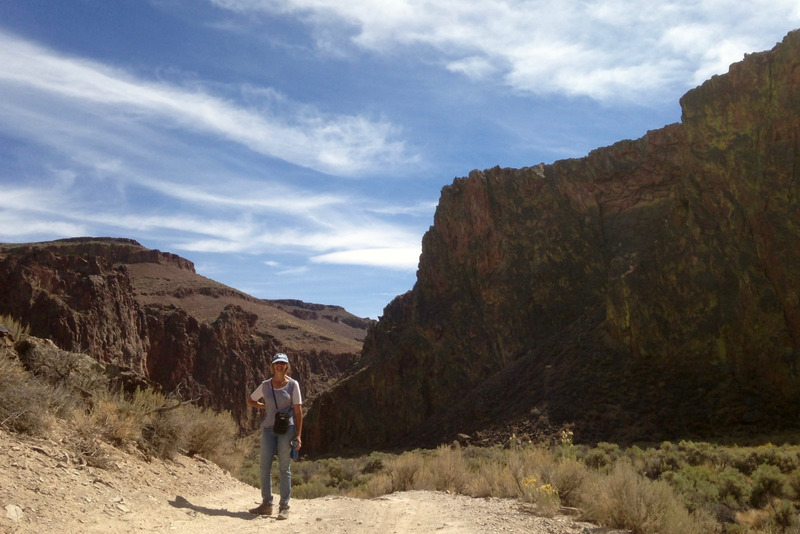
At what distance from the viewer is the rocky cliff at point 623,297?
2984 cm

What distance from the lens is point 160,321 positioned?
7738cm

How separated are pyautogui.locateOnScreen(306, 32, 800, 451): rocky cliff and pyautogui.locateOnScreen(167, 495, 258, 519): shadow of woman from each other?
24.3 m

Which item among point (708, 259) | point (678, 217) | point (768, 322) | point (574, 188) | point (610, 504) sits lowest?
point (610, 504)

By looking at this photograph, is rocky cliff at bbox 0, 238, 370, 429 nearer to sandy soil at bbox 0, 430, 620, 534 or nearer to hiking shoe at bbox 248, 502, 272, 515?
sandy soil at bbox 0, 430, 620, 534

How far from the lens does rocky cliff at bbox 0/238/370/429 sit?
194ft

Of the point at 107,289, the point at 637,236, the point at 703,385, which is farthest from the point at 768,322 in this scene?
the point at 107,289

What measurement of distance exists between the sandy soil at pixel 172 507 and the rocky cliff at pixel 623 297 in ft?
73.7

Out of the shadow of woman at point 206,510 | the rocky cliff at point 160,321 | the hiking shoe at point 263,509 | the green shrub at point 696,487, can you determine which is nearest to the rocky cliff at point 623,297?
the green shrub at point 696,487

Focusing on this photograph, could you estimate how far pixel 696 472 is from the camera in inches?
542

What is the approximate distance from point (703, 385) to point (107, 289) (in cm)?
5760

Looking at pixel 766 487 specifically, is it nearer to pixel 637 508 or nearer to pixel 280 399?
pixel 637 508

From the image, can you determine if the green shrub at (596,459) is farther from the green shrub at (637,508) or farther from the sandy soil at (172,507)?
the green shrub at (637,508)

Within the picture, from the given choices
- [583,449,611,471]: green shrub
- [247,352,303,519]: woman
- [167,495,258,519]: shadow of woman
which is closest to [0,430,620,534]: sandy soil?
[167,495,258,519]: shadow of woman

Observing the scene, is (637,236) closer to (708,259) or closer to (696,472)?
(708,259)
